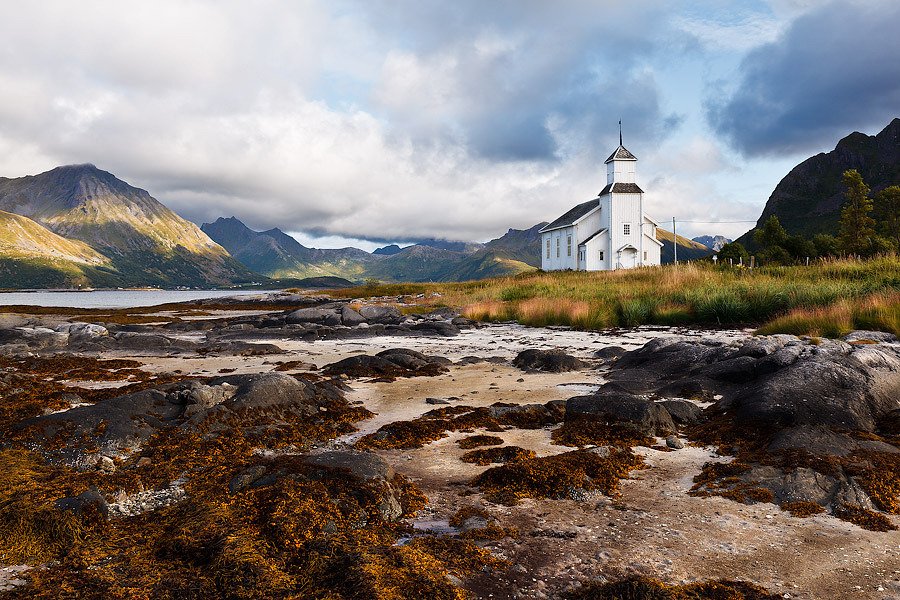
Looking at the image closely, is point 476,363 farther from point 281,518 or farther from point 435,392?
point 281,518

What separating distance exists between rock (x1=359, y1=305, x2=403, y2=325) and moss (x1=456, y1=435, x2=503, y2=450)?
16282mm

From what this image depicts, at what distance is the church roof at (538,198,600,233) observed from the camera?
59844mm

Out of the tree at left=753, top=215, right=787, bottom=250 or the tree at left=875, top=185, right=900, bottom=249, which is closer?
the tree at left=753, top=215, right=787, bottom=250

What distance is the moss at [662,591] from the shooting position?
2732 mm

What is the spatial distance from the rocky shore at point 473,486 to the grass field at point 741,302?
5.19m

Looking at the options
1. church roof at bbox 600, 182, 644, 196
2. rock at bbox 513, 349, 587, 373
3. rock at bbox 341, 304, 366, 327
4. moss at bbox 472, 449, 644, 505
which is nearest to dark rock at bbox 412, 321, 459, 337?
rock at bbox 341, 304, 366, 327

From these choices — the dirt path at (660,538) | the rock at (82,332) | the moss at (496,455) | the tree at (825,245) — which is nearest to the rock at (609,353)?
the dirt path at (660,538)

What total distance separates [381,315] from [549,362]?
14665 mm

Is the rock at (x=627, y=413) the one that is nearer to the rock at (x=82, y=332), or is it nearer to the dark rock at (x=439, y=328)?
the dark rock at (x=439, y=328)

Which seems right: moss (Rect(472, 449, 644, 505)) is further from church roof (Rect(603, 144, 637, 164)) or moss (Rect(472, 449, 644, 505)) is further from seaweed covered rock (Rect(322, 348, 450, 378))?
church roof (Rect(603, 144, 637, 164))

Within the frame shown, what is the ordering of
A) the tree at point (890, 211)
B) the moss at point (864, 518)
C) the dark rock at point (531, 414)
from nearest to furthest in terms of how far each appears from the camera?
the moss at point (864, 518) → the dark rock at point (531, 414) → the tree at point (890, 211)

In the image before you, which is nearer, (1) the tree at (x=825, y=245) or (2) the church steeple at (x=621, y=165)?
(2) the church steeple at (x=621, y=165)

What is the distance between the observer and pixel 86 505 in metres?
3.72

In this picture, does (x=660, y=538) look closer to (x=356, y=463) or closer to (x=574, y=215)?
(x=356, y=463)
